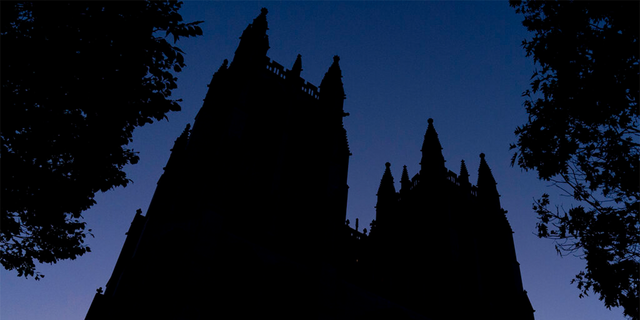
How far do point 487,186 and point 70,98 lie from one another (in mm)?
33866

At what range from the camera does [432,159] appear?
34906mm

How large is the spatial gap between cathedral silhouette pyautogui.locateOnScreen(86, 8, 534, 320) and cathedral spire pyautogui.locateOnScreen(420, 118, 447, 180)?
0.15 meters

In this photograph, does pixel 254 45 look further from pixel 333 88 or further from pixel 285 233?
pixel 285 233

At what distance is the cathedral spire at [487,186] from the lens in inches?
1411

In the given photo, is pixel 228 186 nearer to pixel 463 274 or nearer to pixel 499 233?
pixel 463 274

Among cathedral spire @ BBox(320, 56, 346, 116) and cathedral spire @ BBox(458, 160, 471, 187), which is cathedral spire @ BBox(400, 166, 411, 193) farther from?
cathedral spire @ BBox(320, 56, 346, 116)

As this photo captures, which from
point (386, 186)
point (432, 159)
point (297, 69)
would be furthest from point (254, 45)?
point (386, 186)

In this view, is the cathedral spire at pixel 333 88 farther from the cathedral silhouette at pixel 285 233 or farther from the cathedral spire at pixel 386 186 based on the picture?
the cathedral spire at pixel 386 186

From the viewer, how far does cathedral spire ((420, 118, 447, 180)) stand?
33.8 meters

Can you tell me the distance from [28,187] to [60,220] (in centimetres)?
126

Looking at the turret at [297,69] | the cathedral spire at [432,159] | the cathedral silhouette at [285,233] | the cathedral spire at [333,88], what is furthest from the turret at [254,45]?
the cathedral spire at [432,159]

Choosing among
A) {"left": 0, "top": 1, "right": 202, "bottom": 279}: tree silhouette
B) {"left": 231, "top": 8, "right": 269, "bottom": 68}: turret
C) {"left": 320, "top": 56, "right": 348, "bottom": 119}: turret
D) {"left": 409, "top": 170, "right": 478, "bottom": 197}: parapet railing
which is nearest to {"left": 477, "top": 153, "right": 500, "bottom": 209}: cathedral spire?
{"left": 409, "top": 170, "right": 478, "bottom": 197}: parapet railing

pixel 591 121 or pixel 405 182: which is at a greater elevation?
pixel 405 182

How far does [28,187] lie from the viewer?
10.1 metres
